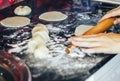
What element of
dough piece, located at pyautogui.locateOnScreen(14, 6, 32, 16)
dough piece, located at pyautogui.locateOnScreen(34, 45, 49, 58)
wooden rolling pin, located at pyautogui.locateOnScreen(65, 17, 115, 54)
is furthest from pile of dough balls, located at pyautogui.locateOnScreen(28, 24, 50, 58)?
dough piece, located at pyautogui.locateOnScreen(14, 6, 32, 16)

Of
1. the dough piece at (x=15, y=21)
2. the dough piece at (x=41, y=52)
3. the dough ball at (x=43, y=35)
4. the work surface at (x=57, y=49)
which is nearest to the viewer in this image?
the work surface at (x=57, y=49)

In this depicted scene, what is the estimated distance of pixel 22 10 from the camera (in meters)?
1.54

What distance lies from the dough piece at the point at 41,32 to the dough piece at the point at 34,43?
3 centimetres

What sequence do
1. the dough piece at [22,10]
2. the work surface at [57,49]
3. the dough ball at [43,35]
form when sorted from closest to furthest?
the work surface at [57,49]
the dough ball at [43,35]
the dough piece at [22,10]

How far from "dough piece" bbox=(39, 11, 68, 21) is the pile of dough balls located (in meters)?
0.15

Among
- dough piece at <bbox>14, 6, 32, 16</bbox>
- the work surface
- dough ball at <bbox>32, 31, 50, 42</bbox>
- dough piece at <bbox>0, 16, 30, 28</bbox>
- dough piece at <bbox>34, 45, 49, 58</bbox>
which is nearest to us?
the work surface

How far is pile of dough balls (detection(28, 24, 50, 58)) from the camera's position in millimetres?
1154

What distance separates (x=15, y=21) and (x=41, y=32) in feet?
0.89

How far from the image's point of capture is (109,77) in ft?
3.36

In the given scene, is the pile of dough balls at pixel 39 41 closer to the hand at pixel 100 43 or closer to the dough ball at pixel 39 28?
the dough ball at pixel 39 28

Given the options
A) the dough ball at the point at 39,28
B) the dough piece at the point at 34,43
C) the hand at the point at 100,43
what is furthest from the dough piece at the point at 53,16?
the hand at the point at 100,43

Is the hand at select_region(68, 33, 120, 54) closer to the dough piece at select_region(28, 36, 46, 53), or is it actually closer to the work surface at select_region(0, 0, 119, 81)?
the work surface at select_region(0, 0, 119, 81)

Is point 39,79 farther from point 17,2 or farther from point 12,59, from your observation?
point 17,2

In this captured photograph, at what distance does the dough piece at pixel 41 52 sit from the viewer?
1.15 meters
